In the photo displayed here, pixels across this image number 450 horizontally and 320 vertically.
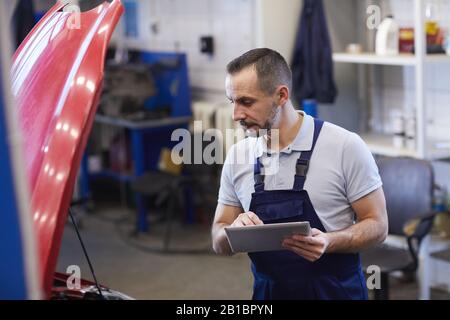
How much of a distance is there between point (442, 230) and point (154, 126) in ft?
8.45

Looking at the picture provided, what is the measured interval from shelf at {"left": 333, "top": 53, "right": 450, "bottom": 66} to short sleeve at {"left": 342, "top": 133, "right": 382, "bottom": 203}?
221 cm

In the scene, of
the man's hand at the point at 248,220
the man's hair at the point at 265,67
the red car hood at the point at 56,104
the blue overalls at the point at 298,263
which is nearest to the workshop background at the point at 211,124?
the blue overalls at the point at 298,263

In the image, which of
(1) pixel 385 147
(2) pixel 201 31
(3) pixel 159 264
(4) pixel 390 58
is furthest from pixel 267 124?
(2) pixel 201 31

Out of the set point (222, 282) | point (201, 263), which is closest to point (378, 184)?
point (222, 282)

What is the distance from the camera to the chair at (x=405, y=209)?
3.91m

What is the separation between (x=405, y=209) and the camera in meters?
4.10

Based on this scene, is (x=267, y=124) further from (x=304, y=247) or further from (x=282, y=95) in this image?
(x=304, y=247)

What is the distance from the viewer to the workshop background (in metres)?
4.54

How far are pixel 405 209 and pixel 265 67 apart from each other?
6.70 feet

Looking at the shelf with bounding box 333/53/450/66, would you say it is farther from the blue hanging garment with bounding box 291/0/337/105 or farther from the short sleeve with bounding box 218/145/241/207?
the short sleeve with bounding box 218/145/241/207

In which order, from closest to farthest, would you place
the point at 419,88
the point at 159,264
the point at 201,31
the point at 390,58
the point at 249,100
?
1. the point at 249,100
2. the point at 419,88
3. the point at 390,58
4. the point at 159,264
5. the point at 201,31

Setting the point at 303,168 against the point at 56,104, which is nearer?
the point at 56,104

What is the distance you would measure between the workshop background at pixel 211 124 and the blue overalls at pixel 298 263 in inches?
56.9

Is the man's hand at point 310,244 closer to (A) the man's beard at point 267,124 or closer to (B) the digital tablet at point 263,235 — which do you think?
(B) the digital tablet at point 263,235
